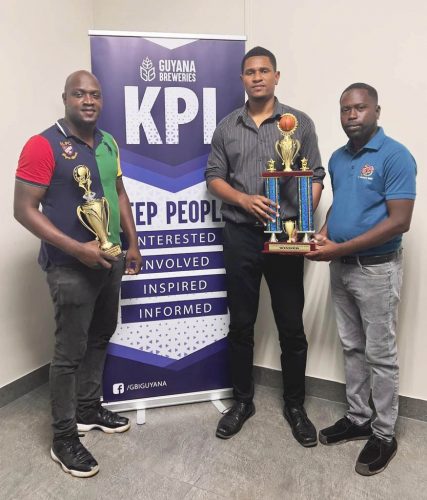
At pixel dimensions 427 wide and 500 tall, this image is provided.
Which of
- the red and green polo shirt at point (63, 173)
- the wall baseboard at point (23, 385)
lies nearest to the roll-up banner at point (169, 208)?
the red and green polo shirt at point (63, 173)

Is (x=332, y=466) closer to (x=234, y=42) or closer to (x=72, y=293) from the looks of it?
(x=72, y=293)

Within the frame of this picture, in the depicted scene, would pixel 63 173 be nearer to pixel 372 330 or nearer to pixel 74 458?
pixel 74 458

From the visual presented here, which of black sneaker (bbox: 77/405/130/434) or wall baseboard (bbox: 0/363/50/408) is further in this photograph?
wall baseboard (bbox: 0/363/50/408)

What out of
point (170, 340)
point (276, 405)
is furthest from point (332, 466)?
point (170, 340)

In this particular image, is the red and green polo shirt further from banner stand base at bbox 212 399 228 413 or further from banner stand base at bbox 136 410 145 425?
banner stand base at bbox 212 399 228 413

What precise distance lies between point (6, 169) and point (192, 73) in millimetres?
1139

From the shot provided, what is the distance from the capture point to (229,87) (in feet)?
7.61

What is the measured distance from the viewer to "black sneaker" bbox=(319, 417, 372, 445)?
84.9 inches

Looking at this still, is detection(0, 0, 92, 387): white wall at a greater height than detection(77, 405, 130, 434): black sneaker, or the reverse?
detection(0, 0, 92, 387): white wall

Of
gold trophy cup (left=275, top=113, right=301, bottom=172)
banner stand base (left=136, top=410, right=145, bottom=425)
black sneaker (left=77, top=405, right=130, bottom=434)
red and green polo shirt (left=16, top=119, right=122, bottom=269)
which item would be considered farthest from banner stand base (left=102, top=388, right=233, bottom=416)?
gold trophy cup (left=275, top=113, right=301, bottom=172)

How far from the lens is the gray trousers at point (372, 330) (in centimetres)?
188

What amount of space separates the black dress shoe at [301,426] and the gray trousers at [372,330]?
0.27 meters

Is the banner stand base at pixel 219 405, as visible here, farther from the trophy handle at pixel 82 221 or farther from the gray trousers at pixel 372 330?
the trophy handle at pixel 82 221

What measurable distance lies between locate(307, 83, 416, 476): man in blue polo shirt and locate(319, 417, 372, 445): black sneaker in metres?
0.13
